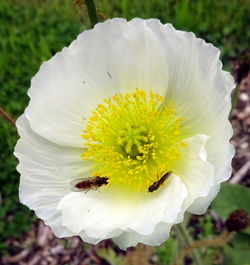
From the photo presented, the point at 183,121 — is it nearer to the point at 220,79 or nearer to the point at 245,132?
the point at 220,79

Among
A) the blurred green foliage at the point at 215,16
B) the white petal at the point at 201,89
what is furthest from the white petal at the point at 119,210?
the blurred green foliage at the point at 215,16

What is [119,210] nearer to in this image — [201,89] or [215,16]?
[201,89]

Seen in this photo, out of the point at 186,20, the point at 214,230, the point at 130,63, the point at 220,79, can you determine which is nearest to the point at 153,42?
the point at 130,63

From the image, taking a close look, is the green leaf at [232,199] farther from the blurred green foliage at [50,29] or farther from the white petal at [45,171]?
the blurred green foliage at [50,29]

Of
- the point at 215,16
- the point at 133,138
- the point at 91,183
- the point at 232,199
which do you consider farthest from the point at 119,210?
the point at 215,16

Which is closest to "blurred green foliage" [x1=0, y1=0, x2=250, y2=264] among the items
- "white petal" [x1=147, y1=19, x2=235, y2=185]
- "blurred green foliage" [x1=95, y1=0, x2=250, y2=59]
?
"blurred green foliage" [x1=95, y1=0, x2=250, y2=59]

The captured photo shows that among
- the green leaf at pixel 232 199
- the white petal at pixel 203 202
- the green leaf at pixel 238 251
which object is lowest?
the green leaf at pixel 238 251

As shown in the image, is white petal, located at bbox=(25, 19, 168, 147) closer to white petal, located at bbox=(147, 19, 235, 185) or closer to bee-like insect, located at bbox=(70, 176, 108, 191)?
white petal, located at bbox=(147, 19, 235, 185)
